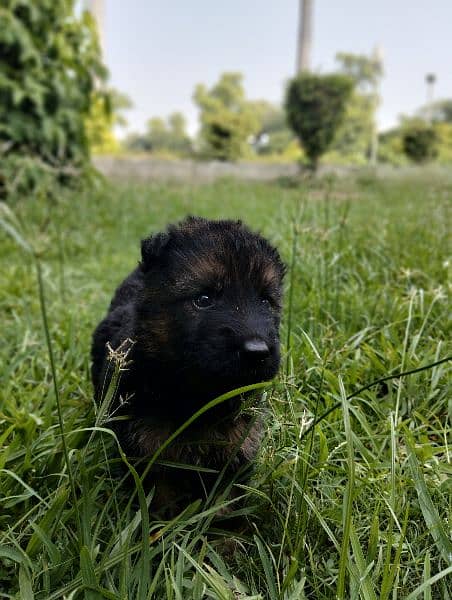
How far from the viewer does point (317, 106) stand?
1836 centimetres

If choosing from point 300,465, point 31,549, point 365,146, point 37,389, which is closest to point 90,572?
point 31,549

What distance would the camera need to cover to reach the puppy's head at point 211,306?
183 cm

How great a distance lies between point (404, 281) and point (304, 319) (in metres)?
1.11

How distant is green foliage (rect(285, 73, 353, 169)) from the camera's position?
1819 centimetres

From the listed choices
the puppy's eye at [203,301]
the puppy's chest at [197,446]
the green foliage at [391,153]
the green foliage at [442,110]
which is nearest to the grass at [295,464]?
the puppy's chest at [197,446]

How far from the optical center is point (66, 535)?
1.87 meters

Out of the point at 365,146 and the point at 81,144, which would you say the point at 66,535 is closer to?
the point at 81,144

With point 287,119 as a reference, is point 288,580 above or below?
below

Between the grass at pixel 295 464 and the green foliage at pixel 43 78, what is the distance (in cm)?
339

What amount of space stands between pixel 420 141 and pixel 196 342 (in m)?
25.0

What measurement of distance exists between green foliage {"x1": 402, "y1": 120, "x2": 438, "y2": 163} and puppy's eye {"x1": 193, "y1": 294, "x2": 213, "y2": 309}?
2463cm

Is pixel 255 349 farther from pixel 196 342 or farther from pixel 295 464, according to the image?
pixel 295 464

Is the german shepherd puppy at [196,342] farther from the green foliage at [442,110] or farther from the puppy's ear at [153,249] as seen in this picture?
the green foliage at [442,110]

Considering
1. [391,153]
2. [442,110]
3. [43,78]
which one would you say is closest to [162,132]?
[442,110]
